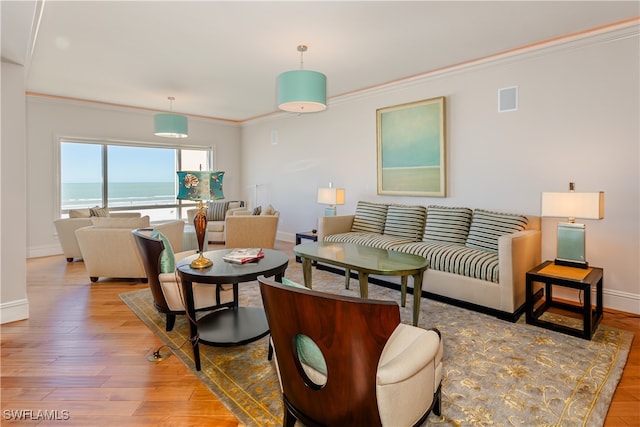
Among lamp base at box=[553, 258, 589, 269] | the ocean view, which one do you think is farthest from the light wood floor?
the ocean view

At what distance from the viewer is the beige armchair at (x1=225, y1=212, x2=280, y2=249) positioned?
16.9 ft

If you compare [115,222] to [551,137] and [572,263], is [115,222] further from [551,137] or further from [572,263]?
[551,137]

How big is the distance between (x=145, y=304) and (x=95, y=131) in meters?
4.30

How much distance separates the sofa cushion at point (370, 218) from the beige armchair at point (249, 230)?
4.25ft

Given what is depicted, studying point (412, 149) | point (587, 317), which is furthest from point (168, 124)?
point (587, 317)

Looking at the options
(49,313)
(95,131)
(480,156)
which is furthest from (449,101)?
(95,131)

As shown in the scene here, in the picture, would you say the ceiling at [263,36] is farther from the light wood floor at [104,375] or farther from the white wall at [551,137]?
the light wood floor at [104,375]

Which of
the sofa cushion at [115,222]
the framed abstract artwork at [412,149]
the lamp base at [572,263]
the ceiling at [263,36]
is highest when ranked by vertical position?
the ceiling at [263,36]

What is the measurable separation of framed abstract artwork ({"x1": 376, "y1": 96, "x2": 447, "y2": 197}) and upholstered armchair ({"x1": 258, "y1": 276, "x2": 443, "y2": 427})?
3.34 meters

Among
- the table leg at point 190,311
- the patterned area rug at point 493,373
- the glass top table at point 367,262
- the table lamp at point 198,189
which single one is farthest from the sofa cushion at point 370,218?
the table leg at point 190,311

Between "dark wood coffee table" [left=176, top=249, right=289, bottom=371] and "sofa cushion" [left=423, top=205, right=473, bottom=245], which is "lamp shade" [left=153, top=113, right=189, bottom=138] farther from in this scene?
"sofa cushion" [left=423, top=205, right=473, bottom=245]

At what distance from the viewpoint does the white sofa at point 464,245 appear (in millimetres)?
2998

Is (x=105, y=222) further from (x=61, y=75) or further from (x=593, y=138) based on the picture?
(x=593, y=138)

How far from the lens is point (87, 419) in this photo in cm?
178
